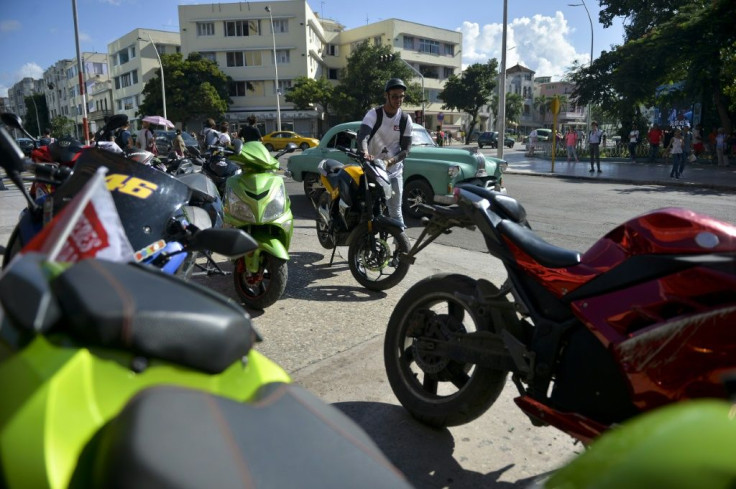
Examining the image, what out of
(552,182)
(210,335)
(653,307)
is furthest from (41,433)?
(552,182)

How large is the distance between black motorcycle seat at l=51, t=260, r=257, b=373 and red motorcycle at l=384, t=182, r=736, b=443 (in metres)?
1.16

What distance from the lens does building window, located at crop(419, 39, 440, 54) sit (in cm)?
6844

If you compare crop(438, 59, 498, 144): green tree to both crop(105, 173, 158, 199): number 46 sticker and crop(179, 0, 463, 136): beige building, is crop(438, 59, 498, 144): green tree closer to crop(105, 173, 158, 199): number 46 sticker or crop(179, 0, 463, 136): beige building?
crop(179, 0, 463, 136): beige building

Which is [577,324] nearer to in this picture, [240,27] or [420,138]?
[420,138]

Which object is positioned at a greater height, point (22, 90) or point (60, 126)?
point (22, 90)

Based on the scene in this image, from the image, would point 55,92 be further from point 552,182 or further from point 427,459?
point 427,459

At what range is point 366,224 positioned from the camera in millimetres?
5230

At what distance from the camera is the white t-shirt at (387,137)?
6266mm

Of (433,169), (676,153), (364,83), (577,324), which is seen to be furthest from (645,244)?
(364,83)

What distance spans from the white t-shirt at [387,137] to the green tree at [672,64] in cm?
1917

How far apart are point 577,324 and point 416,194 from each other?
7919mm

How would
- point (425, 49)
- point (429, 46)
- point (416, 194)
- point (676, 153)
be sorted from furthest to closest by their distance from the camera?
1. point (429, 46)
2. point (425, 49)
3. point (676, 153)
4. point (416, 194)

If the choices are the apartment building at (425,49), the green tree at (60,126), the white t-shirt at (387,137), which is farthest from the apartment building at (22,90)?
the white t-shirt at (387,137)

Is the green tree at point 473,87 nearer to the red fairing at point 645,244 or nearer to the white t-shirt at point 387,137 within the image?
the white t-shirt at point 387,137
